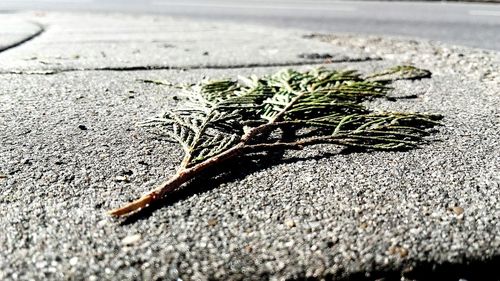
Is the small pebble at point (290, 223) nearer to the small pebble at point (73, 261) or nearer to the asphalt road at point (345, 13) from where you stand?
the small pebble at point (73, 261)

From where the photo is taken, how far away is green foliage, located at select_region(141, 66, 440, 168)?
6.94 feet

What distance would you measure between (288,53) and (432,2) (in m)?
8.74

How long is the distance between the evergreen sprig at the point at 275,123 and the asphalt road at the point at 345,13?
3910 millimetres

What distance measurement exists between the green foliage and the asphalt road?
12.7 feet

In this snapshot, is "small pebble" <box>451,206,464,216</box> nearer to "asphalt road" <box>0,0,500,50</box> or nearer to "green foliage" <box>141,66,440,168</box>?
"green foliage" <box>141,66,440,168</box>

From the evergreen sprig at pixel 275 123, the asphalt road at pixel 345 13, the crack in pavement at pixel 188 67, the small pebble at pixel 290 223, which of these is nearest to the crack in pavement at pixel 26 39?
the crack in pavement at pixel 188 67

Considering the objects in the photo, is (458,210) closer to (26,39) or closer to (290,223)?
(290,223)

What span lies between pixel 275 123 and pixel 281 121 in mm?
96

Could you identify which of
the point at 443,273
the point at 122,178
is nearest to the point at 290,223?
the point at 443,273

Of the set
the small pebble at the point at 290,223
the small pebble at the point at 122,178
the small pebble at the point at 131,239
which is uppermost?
the small pebble at the point at 122,178

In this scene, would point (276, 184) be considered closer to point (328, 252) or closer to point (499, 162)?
point (328, 252)

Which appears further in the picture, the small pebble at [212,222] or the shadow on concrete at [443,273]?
the small pebble at [212,222]

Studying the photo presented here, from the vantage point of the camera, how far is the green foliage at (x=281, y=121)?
2115mm

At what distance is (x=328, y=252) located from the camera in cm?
143
